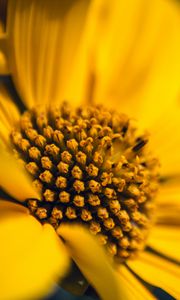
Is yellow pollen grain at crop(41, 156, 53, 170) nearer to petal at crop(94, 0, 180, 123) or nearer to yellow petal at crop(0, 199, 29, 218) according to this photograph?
yellow petal at crop(0, 199, 29, 218)

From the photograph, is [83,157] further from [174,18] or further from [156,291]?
[174,18]

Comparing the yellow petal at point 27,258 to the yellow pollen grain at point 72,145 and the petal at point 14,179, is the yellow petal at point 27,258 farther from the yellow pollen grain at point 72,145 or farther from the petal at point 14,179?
the yellow pollen grain at point 72,145

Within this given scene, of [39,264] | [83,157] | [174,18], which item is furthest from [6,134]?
[174,18]

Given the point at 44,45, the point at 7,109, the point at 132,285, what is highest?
the point at 44,45

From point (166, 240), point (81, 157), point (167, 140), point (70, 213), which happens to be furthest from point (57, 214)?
point (167, 140)

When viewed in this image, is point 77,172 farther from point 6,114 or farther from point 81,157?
point 6,114

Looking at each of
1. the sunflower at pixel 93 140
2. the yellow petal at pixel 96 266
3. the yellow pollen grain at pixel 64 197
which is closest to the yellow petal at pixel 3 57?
the sunflower at pixel 93 140
